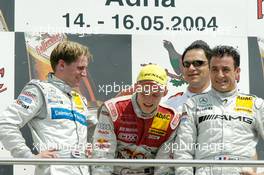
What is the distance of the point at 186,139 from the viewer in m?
3.25

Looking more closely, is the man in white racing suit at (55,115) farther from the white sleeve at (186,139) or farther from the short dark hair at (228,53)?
the short dark hair at (228,53)

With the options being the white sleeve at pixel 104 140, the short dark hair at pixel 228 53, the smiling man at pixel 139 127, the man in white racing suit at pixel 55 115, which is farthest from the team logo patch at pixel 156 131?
the short dark hair at pixel 228 53

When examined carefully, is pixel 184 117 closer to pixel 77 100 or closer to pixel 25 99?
pixel 77 100

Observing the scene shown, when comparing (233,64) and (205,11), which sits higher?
(205,11)

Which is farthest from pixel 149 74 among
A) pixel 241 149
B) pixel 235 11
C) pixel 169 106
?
pixel 235 11

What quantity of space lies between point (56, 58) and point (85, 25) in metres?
0.36

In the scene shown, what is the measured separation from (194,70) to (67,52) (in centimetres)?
63

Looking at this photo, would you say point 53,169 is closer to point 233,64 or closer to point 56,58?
point 56,58

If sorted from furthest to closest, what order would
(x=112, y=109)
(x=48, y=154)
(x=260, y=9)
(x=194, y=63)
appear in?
(x=260, y=9)
(x=194, y=63)
(x=112, y=109)
(x=48, y=154)

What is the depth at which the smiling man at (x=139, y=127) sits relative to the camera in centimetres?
327

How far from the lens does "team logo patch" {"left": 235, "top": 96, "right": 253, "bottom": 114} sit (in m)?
3.32

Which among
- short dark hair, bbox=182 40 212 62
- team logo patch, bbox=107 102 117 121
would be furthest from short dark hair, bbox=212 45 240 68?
team logo patch, bbox=107 102 117 121

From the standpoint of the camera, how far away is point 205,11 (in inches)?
148

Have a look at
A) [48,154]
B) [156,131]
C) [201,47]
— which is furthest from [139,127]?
[201,47]
